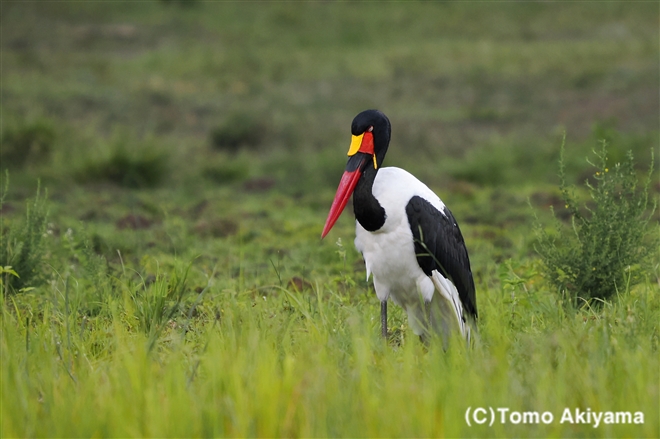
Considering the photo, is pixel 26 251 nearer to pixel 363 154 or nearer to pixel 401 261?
pixel 363 154

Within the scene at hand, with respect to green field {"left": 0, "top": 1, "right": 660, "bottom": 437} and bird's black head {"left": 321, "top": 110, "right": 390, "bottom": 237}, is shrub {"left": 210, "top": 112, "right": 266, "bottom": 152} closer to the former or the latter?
green field {"left": 0, "top": 1, "right": 660, "bottom": 437}

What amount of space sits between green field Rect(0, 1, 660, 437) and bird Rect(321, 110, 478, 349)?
174mm

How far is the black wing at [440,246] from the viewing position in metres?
3.99

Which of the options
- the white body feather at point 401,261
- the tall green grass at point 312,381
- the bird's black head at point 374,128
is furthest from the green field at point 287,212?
the bird's black head at point 374,128

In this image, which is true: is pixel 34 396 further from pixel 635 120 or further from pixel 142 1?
pixel 142 1

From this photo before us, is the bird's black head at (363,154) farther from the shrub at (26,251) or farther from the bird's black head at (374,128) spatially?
the shrub at (26,251)

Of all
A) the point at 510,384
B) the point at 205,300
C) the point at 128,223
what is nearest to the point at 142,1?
the point at 128,223

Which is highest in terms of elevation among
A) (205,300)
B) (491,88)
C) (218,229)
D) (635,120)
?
(491,88)

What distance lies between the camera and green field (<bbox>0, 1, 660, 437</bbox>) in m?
2.78

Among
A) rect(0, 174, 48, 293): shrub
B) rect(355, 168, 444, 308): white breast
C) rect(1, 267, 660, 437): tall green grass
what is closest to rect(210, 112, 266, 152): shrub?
rect(0, 174, 48, 293): shrub

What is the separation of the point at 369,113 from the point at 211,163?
742 cm

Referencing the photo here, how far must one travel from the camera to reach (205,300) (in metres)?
4.55

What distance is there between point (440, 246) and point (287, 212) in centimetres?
504

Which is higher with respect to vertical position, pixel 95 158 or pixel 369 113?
pixel 95 158
